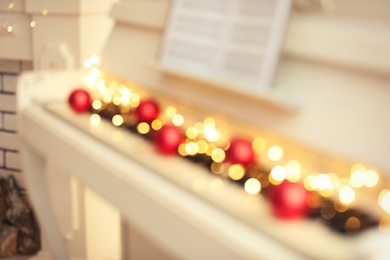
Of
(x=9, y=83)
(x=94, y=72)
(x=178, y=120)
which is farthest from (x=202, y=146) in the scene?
(x=9, y=83)

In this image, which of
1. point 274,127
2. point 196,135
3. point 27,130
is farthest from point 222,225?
point 27,130

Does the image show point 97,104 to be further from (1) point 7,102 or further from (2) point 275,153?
(1) point 7,102

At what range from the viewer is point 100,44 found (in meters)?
2.44

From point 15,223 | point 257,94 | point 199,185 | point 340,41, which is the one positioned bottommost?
point 15,223

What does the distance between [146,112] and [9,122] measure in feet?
4.73

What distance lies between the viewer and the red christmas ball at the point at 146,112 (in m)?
1.53

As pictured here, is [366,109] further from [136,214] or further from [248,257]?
[136,214]

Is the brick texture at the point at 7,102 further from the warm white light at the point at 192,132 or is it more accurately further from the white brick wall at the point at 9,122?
the warm white light at the point at 192,132

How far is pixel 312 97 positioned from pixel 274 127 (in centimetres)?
10

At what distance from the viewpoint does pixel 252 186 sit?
1107mm

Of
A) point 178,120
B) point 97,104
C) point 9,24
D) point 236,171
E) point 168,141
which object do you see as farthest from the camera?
point 9,24

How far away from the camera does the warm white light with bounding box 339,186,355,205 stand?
3.26 ft

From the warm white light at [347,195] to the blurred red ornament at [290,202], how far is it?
7cm

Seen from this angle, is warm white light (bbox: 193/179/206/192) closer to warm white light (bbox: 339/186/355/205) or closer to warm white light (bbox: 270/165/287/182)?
warm white light (bbox: 270/165/287/182)
